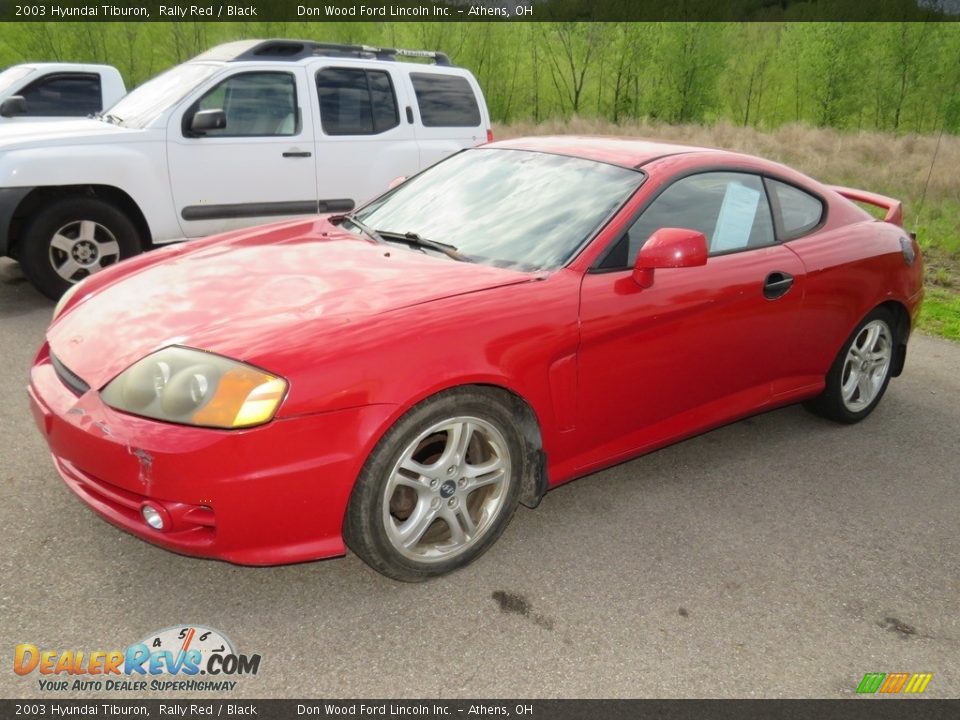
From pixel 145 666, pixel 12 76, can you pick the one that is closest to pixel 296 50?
pixel 12 76

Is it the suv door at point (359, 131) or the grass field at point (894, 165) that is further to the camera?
the grass field at point (894, 165)

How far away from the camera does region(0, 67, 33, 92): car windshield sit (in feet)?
33.5

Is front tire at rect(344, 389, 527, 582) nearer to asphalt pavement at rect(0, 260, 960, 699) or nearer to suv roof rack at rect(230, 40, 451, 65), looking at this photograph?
asphalt pavement at rect(0, 260, 960, 699)

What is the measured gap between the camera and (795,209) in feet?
14.1

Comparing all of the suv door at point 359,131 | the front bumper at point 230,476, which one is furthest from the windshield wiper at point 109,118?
the front bumper at point 230,476

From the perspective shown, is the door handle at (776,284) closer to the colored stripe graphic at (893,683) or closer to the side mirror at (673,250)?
the side mirror at (673,250)

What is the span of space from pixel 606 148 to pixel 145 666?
2.96 meters

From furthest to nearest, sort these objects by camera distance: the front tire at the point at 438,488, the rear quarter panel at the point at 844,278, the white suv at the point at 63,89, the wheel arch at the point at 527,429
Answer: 1. the white suv at the point at 63,89
2. the rear quarter panel at the point at 844,278
3. the wheel arch at the point at 527,429
4. the front tire at the point at 438,488

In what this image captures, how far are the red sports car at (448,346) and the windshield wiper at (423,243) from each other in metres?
0.01

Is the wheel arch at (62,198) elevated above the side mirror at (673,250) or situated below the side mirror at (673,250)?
below

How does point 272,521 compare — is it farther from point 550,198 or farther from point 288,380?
point 550,198

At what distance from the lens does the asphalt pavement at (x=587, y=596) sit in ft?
8.61

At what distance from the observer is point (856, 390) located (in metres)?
4.74
